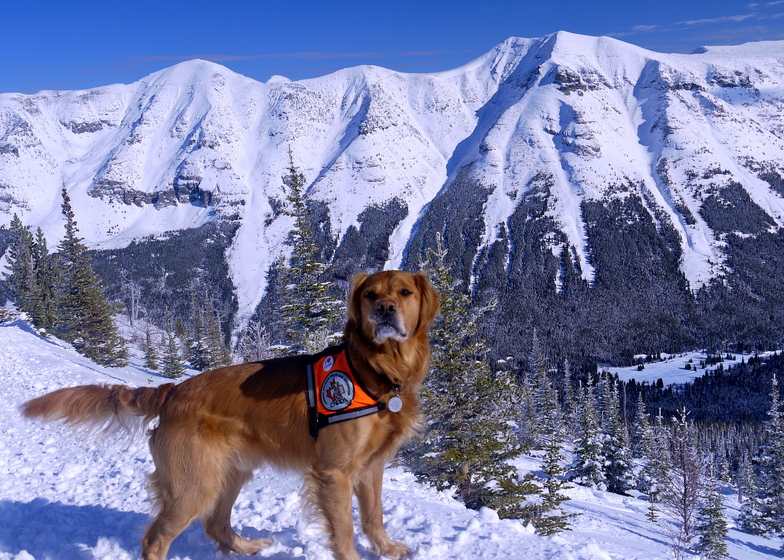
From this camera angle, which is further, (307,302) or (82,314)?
(82,314)

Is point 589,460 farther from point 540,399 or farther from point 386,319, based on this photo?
point 386,319

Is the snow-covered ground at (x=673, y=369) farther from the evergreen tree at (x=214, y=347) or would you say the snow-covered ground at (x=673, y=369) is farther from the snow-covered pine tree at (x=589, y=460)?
the evergreen tree at (x=214, y=347)

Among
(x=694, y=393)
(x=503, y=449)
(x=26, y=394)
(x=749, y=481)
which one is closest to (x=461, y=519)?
(x=503, y=449)

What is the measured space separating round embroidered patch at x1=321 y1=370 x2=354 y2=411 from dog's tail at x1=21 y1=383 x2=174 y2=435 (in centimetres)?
151

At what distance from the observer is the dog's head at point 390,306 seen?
12.8 ft

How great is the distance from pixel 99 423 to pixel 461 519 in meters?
3.83

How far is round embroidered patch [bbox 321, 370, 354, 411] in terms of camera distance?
13.1 feet

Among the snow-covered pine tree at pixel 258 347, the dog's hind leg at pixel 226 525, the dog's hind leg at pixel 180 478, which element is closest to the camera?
the dog's hind leg at pixel 180 478

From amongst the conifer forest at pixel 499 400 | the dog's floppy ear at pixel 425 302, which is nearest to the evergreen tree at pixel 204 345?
the conifer forest at pixel 499 400

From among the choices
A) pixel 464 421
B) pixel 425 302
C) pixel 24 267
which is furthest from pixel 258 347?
pixel 24 267

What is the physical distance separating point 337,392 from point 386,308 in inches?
30.3

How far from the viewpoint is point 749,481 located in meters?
52.0

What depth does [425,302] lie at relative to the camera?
13.9 ft

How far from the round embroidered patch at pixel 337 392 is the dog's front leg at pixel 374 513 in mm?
996
